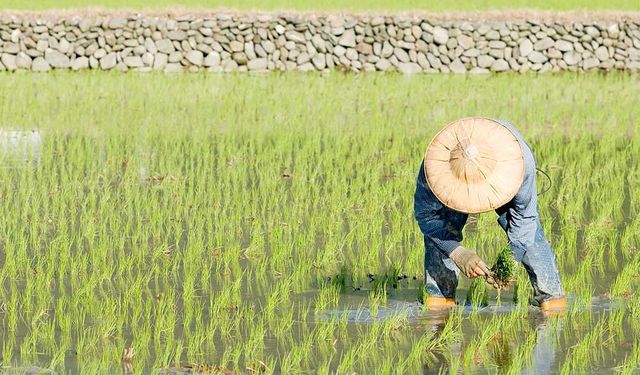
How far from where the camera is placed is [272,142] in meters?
11.8

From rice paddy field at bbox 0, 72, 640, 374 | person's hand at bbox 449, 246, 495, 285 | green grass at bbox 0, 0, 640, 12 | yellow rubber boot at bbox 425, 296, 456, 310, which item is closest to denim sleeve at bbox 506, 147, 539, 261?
person's hand at bbox 449, 246, 495, 285

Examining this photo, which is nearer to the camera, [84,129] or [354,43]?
[84,129]

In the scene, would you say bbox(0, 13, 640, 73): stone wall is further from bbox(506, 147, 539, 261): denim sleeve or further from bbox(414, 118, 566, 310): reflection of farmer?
bbox(506, 147, 539, 261): denim sleeve

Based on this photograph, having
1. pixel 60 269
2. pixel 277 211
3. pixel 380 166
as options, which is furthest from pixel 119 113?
pixel 60 269

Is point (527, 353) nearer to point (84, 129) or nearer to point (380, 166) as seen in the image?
point (380, 166)

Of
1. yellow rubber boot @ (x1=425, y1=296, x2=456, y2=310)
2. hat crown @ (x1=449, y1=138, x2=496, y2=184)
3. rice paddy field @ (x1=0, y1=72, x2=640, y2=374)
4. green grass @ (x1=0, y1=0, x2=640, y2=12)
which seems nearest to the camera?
rice paddy field @ (x1=0, y1=72, x2=640, y2=374)

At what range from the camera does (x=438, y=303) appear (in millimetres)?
6047

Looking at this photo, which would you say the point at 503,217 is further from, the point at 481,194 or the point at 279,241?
the point at 279,241

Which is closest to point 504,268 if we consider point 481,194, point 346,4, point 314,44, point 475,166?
point 481,194

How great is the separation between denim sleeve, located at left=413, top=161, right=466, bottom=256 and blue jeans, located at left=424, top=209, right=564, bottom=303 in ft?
0.14

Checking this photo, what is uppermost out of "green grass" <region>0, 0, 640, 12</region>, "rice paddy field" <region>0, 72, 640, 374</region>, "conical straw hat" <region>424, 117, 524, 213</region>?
"green grass" <region>0, 0, 640, 12</region>

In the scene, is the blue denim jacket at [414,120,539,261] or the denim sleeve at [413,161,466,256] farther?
the denim sleeve at [413,161,466,256]

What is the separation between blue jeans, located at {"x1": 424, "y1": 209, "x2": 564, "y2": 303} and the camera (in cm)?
592

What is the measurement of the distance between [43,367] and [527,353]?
6.08 feet
